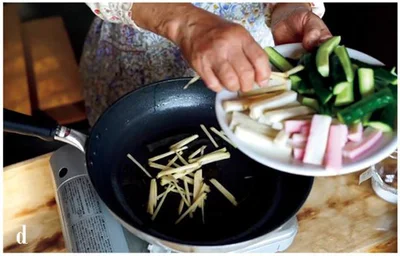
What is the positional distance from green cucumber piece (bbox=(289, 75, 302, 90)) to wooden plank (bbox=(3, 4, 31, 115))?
80 centimetres

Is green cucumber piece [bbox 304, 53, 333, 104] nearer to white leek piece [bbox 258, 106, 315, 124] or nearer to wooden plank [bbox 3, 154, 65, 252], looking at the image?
white leek piece [bbox 258, 106, 315, 124]

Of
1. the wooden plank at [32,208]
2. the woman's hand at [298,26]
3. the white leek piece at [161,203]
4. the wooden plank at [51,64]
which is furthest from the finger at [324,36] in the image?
the wooden plank at [51,64]

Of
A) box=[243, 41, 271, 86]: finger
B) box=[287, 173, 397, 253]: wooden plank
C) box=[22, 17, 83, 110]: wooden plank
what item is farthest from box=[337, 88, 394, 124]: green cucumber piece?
box=[22, 17, 83, 110]: wooden plank

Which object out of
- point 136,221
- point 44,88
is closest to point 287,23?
point 136,221

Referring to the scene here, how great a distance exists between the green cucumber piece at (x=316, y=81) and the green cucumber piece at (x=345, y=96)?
0.5 inches

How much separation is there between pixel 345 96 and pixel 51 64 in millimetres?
991

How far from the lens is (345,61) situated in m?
0.84

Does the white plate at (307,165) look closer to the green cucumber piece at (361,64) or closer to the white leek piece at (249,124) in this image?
the white leek piece at (249,124)

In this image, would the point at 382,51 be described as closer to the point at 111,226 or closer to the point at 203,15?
the point at 203,15

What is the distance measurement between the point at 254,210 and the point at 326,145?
0.18m

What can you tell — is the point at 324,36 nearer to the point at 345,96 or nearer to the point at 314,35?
the point at 314,35

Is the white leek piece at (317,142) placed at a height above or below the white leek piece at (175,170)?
above

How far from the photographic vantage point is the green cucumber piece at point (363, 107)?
784 millimetres

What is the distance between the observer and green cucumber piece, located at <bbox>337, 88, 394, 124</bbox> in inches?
30.9
